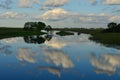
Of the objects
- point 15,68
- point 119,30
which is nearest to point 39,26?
point 119,30

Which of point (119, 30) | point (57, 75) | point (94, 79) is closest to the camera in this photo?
point (94, 79)

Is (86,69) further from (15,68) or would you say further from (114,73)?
(15,68)

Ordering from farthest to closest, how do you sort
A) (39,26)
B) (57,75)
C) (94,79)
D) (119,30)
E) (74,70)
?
(39,26), (119,30), (74,70), (57,75), (94,79)

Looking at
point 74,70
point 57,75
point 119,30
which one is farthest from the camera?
point 119,30

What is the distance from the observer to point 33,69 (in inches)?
1019

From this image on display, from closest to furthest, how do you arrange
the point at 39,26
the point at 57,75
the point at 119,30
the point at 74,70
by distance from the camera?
the point at 57,75 < the point at 74,70 < the point at 119,30 < the point at 39,26

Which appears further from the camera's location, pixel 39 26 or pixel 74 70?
pixel 39 26

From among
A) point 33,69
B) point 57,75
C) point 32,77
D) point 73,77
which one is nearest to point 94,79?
point 73,77

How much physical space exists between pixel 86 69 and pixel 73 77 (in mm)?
4347

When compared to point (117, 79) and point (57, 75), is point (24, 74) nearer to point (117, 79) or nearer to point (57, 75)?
point (57, 75)

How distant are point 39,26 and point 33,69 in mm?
155022

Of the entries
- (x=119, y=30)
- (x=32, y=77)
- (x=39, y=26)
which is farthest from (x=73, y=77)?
(x=39, y=26)

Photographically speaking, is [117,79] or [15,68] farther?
[15,68]

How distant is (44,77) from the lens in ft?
71.6
